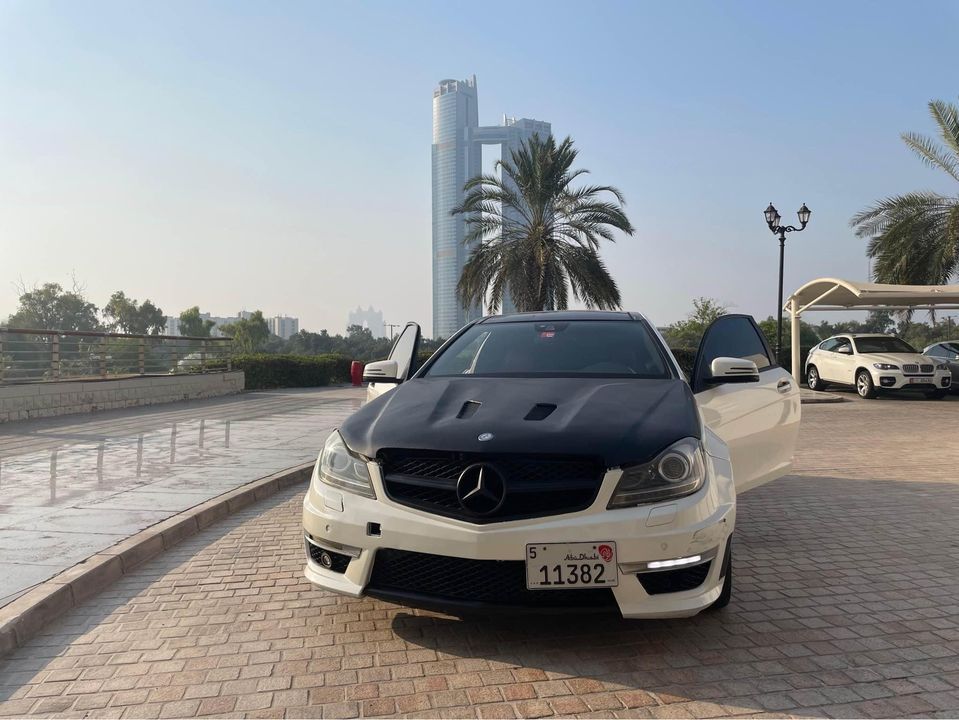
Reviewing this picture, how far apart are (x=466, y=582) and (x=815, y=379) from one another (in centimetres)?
2019

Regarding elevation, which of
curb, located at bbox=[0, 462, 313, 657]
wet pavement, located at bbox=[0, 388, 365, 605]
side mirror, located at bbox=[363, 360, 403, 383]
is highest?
side mirror, located at bbox=[363, 360, 403, 383]

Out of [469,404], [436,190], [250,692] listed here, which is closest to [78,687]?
[250,692]

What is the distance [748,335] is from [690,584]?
2812 mm

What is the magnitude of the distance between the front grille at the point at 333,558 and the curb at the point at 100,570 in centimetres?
141

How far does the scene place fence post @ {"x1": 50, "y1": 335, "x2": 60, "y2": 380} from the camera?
13.4m

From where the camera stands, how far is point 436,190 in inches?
2208

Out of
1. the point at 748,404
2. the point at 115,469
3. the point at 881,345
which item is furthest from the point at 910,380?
the point at 115,469

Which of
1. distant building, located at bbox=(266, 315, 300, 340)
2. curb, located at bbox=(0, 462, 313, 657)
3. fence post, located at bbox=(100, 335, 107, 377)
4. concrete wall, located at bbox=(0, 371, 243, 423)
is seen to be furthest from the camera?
distant building, located at bbox=(266, 315, 300, 340)

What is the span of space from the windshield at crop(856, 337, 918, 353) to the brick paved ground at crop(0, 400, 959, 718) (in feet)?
50.7

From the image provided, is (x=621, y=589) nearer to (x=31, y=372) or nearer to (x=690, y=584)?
(x=690, y=584)

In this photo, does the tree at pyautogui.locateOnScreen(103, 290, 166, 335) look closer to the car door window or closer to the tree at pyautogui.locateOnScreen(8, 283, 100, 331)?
the tree at pyautogui.locateOnScreen(8, 283, 100, 331)

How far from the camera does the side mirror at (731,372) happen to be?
13.8 feet

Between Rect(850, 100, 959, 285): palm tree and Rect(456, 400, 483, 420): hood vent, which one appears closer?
Rect(456, 400, 483, 420): hood vent

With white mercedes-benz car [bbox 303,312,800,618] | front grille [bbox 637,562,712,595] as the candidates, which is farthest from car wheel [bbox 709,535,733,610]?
front grille [bbox 637,562,712,595]
